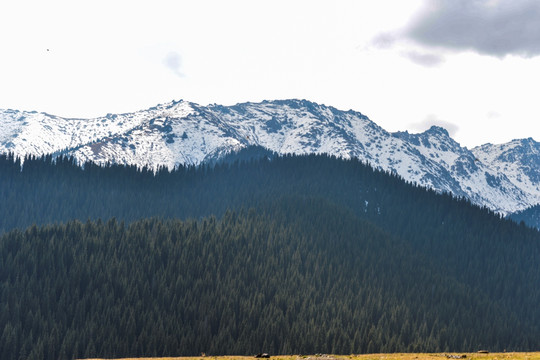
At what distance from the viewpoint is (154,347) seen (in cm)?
17012

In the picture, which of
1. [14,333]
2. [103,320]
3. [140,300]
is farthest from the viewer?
[140,300]

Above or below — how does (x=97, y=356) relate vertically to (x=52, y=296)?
below

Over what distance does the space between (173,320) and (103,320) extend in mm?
23185

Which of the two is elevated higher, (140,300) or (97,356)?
(140,300)

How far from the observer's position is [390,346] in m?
183

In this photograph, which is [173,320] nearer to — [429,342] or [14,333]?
[14,333]

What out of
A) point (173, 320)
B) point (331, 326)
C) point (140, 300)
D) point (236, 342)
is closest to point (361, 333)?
point (331, 326)

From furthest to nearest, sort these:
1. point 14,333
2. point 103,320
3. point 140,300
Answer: point 140,300 < point 103,320 < point 14,333

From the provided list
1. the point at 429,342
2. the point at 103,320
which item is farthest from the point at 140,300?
the point at 429,342

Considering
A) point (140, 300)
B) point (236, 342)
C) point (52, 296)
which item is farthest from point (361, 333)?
point (52, 296)

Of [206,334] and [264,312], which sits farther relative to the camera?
[264,312]

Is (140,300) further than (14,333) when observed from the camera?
Yes

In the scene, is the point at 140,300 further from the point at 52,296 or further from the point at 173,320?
the point at 52,296

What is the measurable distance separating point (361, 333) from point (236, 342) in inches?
1738
